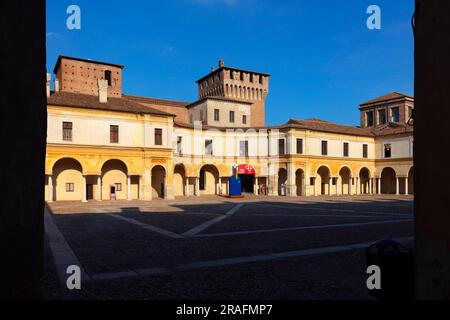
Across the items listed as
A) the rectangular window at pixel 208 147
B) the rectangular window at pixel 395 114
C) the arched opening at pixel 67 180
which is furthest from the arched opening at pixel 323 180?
the arched opening at pixel 67 180

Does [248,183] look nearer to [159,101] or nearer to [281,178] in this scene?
[281,178]

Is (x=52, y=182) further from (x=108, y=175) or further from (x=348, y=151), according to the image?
(x=348, y=151)

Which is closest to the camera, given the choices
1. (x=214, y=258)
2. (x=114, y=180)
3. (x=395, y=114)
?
(x=214, y=258)

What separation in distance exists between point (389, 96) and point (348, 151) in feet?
67.6

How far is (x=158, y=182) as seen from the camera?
113 feet

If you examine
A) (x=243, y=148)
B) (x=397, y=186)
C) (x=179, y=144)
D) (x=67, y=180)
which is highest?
(x=179, y=144)

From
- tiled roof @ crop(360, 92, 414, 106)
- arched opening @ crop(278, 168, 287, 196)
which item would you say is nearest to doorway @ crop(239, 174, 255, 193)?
arched opening @ crop(278, 168, 287, 196)

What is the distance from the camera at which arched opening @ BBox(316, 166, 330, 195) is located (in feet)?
136

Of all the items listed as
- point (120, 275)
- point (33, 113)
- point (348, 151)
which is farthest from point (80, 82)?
point (33, 113)

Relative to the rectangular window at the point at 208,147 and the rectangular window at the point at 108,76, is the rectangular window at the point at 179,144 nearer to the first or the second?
the rectangular window at the point at 208,147

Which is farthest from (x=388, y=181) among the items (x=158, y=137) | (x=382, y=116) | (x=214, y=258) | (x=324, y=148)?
(x=214, y=258)

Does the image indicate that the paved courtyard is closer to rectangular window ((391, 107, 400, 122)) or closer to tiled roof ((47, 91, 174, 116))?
tiled roof ((47, 91, 174, 116))

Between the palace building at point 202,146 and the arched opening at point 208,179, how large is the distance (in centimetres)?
12

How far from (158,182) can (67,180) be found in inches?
357
